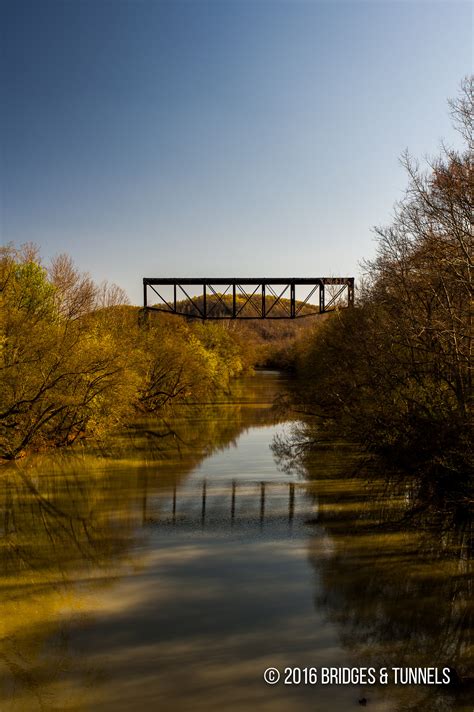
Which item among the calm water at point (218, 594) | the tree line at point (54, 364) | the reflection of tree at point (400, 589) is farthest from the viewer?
the tree line at point (54, 364)

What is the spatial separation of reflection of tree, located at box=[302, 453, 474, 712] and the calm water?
39 mm

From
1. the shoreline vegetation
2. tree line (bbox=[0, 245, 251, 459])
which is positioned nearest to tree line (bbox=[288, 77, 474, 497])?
the shoreline vegetation

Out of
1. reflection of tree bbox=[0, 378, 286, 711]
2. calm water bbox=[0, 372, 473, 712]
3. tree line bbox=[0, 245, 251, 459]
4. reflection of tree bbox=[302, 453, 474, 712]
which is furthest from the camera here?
tree line bbox=[0, 245, 251, 459]

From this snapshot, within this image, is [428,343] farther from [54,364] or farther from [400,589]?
[54,364]

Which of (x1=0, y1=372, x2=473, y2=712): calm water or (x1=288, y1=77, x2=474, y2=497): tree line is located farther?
(x1=288, y1=77, x2=474, y2=497): tree line

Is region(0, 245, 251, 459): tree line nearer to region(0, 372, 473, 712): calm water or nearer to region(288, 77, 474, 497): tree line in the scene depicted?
region(0, 372, 473, 712): calm water

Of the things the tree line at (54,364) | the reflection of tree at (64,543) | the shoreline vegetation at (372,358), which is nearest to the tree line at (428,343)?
the shoreline vegetation at (372,358)

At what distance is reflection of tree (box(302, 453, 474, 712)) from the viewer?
29.2 ft

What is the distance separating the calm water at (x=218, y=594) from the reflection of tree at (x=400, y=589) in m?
0.04

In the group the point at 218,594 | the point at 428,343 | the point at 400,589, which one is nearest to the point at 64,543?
the point at 218,594

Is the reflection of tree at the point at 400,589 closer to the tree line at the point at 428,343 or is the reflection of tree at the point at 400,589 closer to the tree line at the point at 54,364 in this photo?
the tree line at the point at 428,343

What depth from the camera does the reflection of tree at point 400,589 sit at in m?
8.90

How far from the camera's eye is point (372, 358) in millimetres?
21031

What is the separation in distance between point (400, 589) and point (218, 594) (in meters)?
3.52
